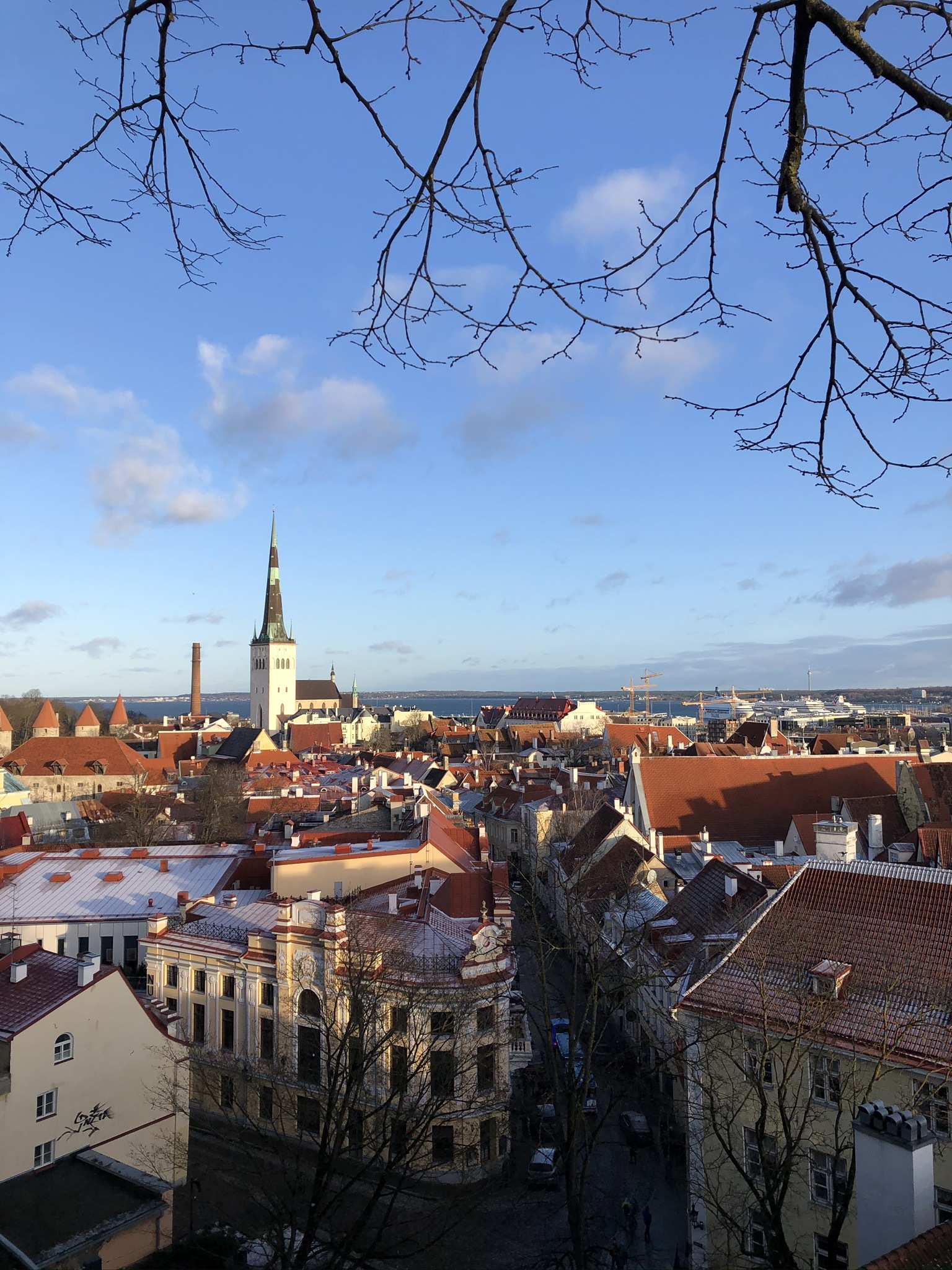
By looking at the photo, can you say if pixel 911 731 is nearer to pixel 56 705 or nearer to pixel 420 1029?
pixel 420 1029

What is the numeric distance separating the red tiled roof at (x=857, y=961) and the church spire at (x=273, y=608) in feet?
374

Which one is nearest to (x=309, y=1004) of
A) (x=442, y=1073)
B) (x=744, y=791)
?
(x=442, y=1073)

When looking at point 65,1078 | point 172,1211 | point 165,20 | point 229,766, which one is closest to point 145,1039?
point 65,1078

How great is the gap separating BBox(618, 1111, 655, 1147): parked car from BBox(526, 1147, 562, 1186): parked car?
1.96 m

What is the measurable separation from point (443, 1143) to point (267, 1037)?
441 centimetres

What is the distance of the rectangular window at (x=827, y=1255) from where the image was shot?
434 inches

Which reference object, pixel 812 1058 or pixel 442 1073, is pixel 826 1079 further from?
pixel 442 1073

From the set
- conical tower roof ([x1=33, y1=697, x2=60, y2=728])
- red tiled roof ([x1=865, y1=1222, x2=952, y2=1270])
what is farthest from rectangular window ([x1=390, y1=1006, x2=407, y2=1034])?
conical tower roof ([x1=33, y1=697, x2=60, y2=728])

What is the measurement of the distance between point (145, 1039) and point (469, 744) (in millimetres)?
82677

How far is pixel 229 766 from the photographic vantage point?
69.2 m

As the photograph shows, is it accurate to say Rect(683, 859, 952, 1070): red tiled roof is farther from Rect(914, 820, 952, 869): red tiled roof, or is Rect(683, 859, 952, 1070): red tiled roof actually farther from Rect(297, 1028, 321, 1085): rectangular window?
Rect(914, 820, 952, 869): red tiled roof

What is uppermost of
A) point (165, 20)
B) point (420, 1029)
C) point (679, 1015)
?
point (165, 20)

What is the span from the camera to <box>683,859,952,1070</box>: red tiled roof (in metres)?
12.0

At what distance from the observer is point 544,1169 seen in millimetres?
17031
